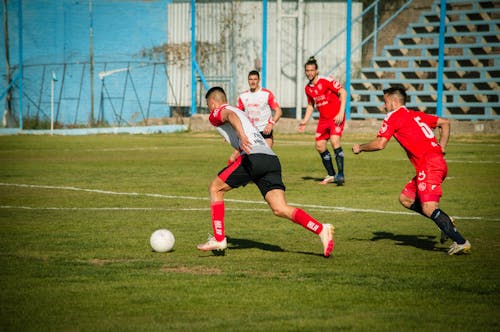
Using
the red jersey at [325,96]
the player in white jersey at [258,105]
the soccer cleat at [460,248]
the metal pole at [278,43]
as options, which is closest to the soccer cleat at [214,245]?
the soccer cleat at [460,248]

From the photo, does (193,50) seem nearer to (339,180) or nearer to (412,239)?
(339,180)

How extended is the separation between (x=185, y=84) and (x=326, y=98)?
2059cm

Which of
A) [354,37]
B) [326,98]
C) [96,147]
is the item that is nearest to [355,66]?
[354,37]

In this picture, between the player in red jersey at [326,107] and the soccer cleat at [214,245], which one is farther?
the player in red jersey at [326,107]

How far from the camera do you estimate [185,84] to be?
36469 mm

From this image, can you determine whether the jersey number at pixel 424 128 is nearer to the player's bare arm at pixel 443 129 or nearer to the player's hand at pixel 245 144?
the player's bare arm at pixel 443 129

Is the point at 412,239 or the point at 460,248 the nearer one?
the point at 460,248

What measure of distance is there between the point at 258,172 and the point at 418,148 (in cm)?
181

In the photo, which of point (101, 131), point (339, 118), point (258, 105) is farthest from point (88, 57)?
point (339, 118)

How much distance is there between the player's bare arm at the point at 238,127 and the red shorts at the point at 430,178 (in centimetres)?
188

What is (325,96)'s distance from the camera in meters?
16.5

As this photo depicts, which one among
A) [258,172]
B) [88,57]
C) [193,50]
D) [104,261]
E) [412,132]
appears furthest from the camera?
[88,57]

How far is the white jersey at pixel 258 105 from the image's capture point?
16.2m

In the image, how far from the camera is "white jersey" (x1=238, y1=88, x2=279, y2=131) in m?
16.2
